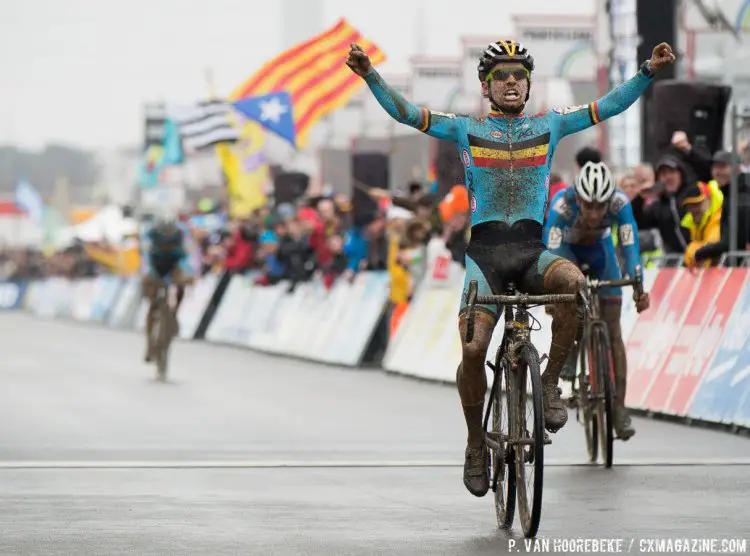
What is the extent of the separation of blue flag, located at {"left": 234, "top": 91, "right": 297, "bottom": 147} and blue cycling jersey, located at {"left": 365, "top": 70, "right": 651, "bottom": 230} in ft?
73.7

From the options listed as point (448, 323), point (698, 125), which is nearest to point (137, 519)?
point (698, 125)

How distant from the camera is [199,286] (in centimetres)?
3984

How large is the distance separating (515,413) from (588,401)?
3.71 metres

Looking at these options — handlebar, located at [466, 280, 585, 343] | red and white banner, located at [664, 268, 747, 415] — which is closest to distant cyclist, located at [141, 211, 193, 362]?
red and white banner, located at [664, 268, 747, 415]

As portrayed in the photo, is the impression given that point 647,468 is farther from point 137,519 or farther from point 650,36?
point 650,36

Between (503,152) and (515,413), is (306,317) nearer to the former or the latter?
(503,152)

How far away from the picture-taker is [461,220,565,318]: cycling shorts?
9.69m

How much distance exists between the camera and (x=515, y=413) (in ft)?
30.7

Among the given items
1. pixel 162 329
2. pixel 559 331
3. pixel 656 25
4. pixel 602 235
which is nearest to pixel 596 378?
pixel 602 235

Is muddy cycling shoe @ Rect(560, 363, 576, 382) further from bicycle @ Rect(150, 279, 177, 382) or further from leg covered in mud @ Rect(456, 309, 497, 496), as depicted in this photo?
bicycle @ Rect(150, 279, 177, 382)

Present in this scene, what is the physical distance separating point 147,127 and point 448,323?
133 ft

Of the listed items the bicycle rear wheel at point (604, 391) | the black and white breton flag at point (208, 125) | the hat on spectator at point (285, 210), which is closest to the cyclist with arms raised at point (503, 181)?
the bicycle rear wheel at point (604, 391)

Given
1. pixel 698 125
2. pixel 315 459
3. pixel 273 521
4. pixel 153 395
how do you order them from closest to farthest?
pixel 273 521, pixel 315 459, pixel 698 125, pixel 153 395

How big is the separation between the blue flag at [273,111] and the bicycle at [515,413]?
22.7 metres
